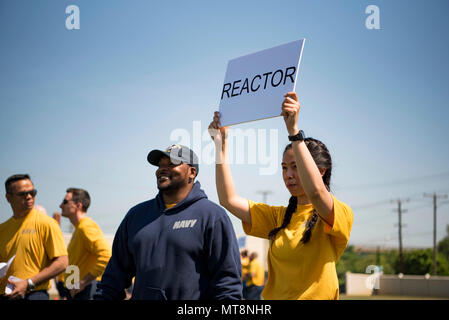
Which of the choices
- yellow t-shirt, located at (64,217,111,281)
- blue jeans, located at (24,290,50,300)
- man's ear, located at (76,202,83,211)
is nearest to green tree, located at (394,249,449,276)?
man's ear, located at (76,202,83,211)

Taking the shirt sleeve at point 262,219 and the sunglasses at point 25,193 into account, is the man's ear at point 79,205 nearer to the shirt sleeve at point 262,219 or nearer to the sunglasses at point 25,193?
the sunglasses at point 25,193

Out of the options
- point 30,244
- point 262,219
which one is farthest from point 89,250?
point 262,219

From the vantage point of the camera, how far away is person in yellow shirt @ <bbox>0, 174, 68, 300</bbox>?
579 cm

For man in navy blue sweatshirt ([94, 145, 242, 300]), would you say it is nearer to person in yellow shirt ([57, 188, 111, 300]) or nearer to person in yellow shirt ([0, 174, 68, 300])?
person in yellow shirt ([0, 174, 68, 300])

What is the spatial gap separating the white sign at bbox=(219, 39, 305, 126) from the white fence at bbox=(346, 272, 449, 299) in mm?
40641

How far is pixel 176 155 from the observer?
3.85 m

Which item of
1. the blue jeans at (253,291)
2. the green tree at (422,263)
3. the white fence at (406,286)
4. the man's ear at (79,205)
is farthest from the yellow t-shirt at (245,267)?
the green tree at (422,263)

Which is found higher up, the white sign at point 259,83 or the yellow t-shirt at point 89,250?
the white sign at point 259,83

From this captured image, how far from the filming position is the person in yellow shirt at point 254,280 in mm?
16328

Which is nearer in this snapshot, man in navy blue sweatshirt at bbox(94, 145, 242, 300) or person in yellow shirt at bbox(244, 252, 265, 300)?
man in navy blue sweatshirt at bbox(94, 145, 242, 300)

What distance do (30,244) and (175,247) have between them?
3.11 meters

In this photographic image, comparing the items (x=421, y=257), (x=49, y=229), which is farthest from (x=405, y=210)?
(x=49, y=229)

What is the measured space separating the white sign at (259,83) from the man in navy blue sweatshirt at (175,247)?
589 millimetres
